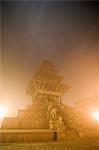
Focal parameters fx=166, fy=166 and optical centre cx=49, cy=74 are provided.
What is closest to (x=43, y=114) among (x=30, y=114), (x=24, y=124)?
(x=30, y=114)

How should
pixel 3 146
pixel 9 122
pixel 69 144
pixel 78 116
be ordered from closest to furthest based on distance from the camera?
pixel 3 146 → pixel 69 144 → pixel 9 122 → pixel 78 116

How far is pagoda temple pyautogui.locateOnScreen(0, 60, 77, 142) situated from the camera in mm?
11066

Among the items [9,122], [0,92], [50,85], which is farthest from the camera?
[0,92]

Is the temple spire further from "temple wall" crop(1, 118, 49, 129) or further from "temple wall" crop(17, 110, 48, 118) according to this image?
"temple wall" crop(1, 118, 49, 129)

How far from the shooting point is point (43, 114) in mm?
16609

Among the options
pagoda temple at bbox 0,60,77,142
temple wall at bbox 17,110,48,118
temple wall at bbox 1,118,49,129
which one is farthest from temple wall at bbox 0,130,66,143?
temple wall at bbox 17,110,48,118

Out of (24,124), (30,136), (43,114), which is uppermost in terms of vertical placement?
(43,114)

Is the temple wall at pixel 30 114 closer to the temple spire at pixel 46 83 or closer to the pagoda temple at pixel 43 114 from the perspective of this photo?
the pagoda temple at pixel 43 114

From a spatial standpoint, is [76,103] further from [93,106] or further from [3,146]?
[3,146]

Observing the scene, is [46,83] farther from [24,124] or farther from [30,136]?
[30,136]

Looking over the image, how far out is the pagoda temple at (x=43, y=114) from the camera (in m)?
11.1

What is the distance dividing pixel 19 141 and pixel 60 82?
46.0 feet

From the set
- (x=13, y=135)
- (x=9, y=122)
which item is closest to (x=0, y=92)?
(x=9, y=122)

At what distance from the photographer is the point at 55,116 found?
1480 cm
